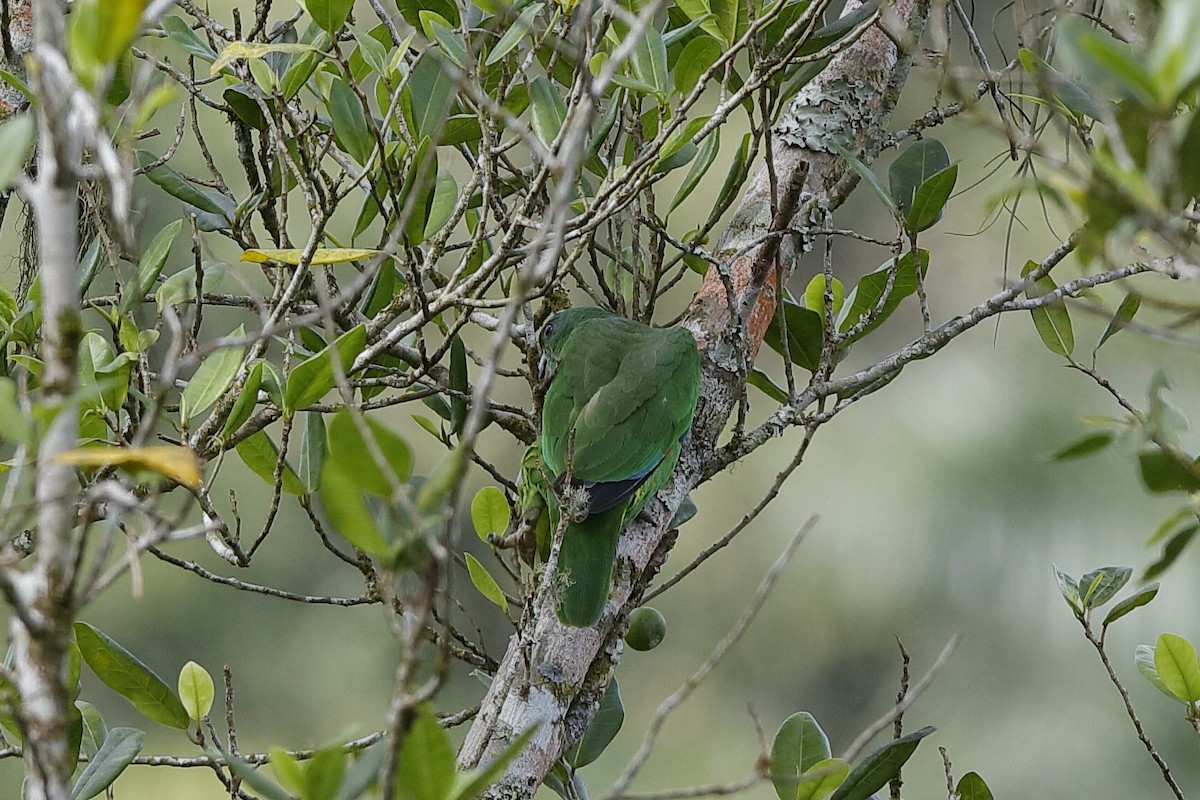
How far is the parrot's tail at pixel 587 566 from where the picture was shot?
44.4 inches

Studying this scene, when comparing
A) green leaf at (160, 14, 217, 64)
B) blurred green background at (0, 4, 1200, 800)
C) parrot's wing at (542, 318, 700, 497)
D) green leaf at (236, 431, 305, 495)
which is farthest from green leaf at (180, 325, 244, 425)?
blurred green background at (0, 4, 1200, 800)

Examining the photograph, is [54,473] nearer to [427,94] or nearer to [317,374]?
[317,374]

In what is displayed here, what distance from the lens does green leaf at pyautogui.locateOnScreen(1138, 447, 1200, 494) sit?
548 millimetres

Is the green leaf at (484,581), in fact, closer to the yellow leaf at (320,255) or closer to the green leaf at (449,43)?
the yellow leaf at (320,255)

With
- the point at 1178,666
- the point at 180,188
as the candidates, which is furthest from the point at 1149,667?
the point at 180,188

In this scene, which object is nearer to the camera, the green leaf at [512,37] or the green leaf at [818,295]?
the green leaf at [512,37]

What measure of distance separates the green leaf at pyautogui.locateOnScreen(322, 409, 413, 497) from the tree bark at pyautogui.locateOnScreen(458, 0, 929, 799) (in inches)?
23.5

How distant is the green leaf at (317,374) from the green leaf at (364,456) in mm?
435

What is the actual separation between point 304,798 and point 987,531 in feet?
13.7

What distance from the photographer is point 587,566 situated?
1188mm

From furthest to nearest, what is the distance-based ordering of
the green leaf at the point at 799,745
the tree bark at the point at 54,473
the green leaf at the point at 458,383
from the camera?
the green leaf at the point at 458,383, the green leaf at the point at 799,745, the tree bark at the point at 54,473

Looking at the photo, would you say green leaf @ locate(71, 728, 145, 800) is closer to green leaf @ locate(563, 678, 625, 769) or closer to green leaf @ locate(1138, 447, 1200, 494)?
green leaf @ locate(563, 678, 625, 769)

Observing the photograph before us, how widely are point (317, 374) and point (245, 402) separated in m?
0.08

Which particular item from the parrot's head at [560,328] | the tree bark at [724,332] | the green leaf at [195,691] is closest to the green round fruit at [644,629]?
the tree bark at [724,332]
